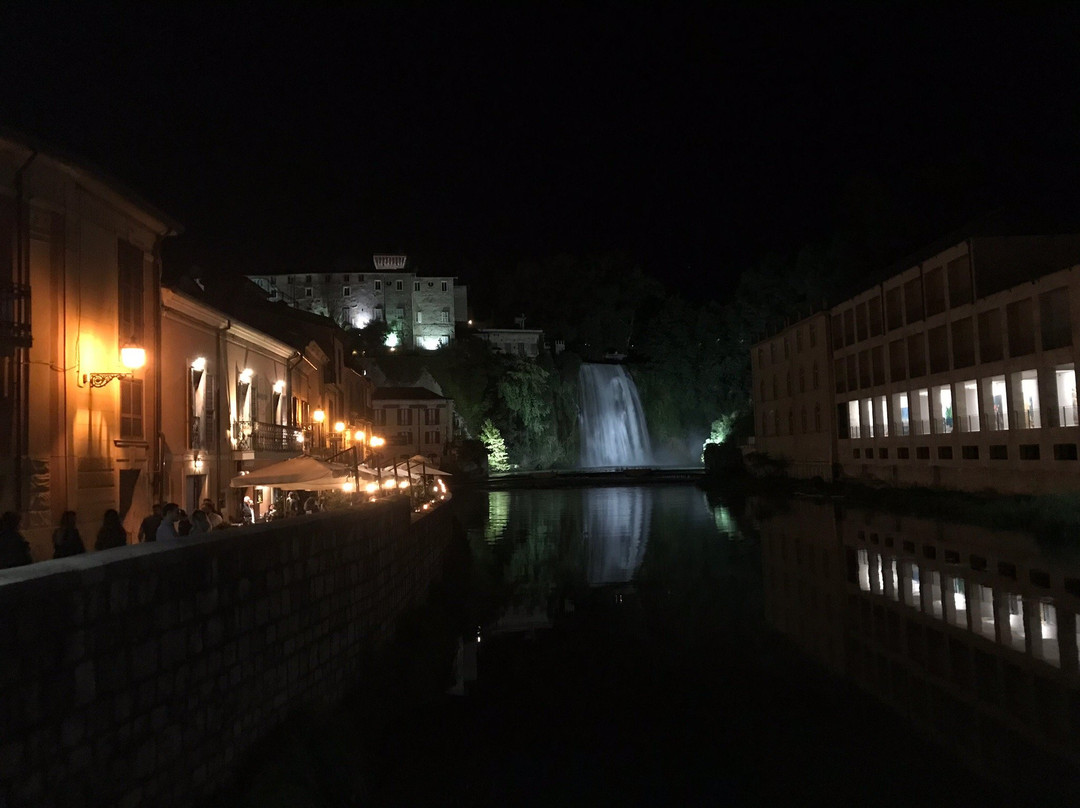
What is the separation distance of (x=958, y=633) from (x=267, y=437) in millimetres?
19280

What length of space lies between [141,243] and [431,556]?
912cm

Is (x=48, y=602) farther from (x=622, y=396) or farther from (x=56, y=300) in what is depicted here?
(x=622, y=396)

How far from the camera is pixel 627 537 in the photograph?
98.7ft

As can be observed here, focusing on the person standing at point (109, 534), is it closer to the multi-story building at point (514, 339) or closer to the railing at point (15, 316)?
the railing at point (15, 316)

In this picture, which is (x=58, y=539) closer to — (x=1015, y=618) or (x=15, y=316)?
(x=15, y=316)

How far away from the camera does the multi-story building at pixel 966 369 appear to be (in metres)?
28.3

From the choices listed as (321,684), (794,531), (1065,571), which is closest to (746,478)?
(794,531)

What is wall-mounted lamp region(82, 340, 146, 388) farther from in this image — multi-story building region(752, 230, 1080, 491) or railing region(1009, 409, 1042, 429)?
railing region(1009, 409, 1042, 429)

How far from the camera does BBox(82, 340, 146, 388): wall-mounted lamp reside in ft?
44.3

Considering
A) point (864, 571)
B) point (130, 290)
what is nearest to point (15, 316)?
point (130, 290)

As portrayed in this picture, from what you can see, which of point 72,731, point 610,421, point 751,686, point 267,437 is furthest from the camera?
point 610,421

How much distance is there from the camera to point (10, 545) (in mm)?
9250

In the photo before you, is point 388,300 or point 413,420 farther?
point 388,300

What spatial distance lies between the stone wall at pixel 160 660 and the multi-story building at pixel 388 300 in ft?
277
